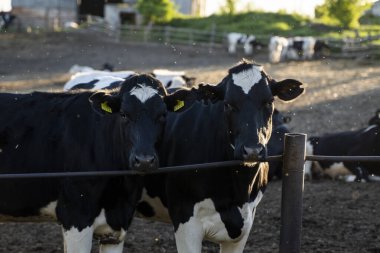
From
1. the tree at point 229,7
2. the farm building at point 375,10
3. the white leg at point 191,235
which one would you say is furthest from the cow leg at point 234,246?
the farm building at point 375,10

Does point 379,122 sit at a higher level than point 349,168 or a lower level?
higher

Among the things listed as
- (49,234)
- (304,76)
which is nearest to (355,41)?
(304,76)

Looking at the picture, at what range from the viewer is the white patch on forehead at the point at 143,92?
5277mm

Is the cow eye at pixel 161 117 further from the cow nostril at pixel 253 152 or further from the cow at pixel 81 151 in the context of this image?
the cow nostril at pixel 253 152

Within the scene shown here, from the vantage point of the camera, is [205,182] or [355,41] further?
[355,41]

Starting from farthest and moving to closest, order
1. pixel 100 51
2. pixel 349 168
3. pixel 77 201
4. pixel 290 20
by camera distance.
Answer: pixel 290 20, pixel 100 51, pixel 349 168, pixel 77 201

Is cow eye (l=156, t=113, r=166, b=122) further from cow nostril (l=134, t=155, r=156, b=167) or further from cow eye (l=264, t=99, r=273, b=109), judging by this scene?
cow eye (l=264, t=99, r=273, b=109)

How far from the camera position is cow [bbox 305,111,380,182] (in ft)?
35.8

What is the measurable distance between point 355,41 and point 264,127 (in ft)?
101

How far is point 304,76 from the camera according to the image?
25.0m

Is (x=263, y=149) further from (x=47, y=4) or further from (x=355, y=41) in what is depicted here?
(x=47, y=4)

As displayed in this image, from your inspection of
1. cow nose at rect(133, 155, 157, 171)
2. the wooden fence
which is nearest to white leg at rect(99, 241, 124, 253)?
cow nose at rect(133, 155, 157, 171)

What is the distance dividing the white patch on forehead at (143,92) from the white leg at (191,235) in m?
1.00

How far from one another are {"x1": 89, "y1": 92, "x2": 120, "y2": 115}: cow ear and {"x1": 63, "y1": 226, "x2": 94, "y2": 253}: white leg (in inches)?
32.7
